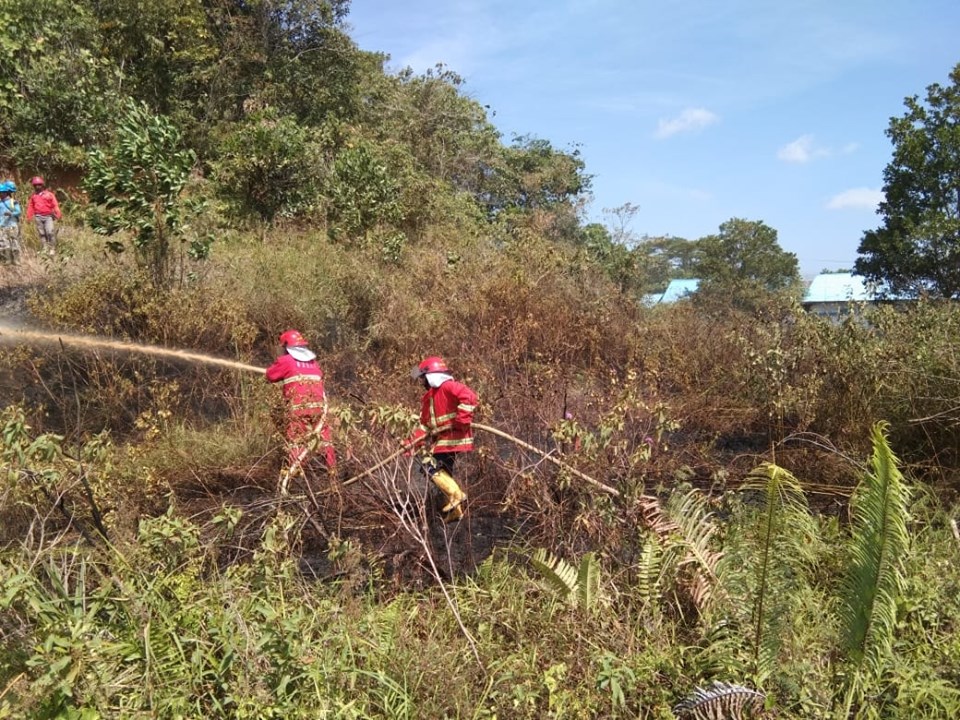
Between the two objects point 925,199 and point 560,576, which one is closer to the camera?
point 560,576

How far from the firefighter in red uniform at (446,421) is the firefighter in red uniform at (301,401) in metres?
0.75

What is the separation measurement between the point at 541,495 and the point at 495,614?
45.7 inches

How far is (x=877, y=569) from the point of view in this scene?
128 inches

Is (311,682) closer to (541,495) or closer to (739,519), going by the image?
(541,495)

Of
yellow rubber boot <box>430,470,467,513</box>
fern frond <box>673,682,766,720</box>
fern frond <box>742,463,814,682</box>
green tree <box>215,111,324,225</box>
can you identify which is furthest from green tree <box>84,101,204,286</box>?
fern frond <box>673,682,766,720</box>

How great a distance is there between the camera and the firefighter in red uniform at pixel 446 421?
17.0 ft

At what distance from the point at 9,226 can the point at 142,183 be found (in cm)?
378

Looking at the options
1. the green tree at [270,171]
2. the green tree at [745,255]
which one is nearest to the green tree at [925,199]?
the green tree at [745,255]

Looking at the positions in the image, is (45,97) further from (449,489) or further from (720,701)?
(720,701)

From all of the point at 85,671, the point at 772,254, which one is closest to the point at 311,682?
the point at 85,671

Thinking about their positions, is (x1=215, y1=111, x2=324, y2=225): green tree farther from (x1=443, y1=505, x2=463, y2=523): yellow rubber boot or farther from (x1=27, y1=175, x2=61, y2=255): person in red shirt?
(x1=443, y1=505, x2=463, y2=523): yellow rubber boot

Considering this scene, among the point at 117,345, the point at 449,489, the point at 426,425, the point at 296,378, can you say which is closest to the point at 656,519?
the point at 449,489

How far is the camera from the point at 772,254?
91.3ft

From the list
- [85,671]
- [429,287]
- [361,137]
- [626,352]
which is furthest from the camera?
[361,137]
